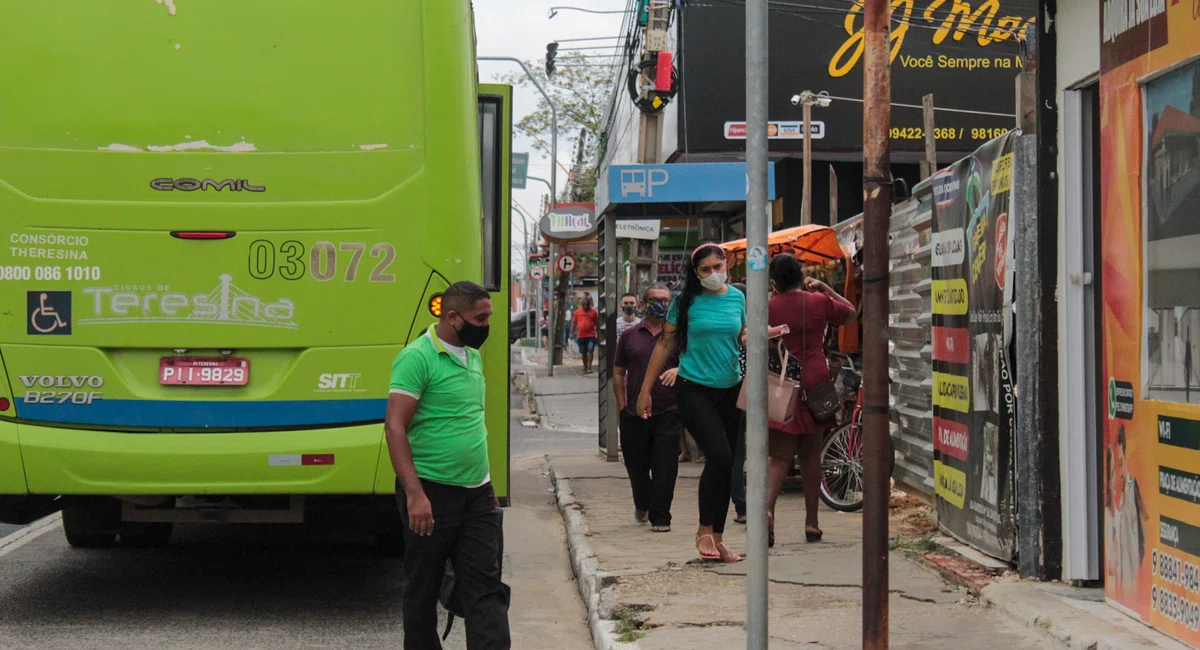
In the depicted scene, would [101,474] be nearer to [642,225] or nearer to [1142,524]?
[1142,524]

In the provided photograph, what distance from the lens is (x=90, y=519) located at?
769 centimetres

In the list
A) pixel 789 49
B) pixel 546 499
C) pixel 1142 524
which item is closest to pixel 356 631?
pixel 1142 524

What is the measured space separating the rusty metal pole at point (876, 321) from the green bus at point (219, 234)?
2.35 meters

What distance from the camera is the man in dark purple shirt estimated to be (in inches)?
371

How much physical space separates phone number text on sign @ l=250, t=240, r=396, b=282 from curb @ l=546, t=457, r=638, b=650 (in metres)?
1.99

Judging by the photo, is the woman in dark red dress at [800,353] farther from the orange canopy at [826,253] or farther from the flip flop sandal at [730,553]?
the orange canopy at [826,253]

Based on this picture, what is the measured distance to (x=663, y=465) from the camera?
9430mm

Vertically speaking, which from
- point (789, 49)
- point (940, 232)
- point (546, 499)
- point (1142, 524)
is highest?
point (789, 49)

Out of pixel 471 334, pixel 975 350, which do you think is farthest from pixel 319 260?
pixel 975 350

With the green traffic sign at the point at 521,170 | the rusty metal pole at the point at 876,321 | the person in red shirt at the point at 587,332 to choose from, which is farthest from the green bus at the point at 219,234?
the green traffic sign at the point at 521,170

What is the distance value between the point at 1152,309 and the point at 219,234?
4233 millimetres

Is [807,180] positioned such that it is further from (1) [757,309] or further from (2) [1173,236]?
(1) [757,309]

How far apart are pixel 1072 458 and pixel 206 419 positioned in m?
4.17

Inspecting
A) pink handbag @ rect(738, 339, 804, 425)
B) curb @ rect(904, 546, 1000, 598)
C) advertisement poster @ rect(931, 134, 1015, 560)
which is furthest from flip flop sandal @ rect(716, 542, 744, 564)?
advertisement poster @ rect(931, 134, 1015, 560)
